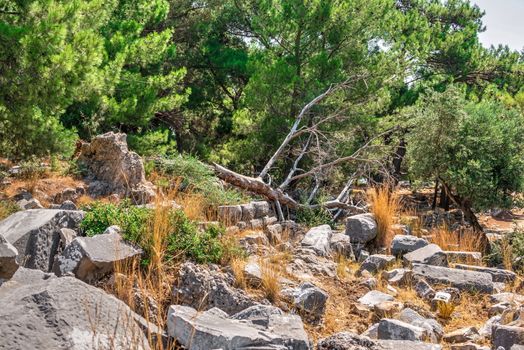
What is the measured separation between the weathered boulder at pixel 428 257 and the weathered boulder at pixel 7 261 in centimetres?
545

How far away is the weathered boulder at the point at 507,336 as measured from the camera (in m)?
4.70

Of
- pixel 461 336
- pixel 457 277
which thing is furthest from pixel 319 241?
pixel 461 336

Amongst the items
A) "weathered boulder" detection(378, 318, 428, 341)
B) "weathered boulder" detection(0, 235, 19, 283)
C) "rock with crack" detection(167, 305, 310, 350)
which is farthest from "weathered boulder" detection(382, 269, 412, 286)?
"weathered boulder" detection(0, 235, 19, 283)

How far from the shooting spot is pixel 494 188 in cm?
1210

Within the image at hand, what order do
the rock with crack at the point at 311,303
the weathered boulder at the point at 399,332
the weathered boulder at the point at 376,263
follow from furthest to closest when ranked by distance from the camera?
the weathered boulder at the point at 376,263 < the rock with crack at the point at 311,303 < the weathered boulder at the point at 399,332

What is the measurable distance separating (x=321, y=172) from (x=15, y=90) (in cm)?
650

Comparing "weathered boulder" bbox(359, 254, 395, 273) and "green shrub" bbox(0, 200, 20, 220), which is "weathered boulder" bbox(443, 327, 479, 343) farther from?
"green shrub" bbox(0, 200, 20, 220)

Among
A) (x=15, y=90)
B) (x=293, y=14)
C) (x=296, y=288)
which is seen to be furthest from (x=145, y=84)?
(x=296, y=288)

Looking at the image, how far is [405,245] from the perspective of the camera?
8.81 meters

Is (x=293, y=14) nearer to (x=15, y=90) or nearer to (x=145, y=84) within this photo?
(x=145, y=84)

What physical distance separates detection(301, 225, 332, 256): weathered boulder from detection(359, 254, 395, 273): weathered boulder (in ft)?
1.77

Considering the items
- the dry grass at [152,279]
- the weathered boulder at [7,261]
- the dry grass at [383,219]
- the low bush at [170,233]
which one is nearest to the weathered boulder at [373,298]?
the low bush at [170,233]

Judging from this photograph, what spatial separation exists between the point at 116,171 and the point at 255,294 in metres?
5.18

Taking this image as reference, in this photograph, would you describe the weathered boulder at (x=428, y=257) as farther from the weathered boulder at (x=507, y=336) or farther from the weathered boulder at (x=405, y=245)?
the weathered boulder at (x=507, y=336)
